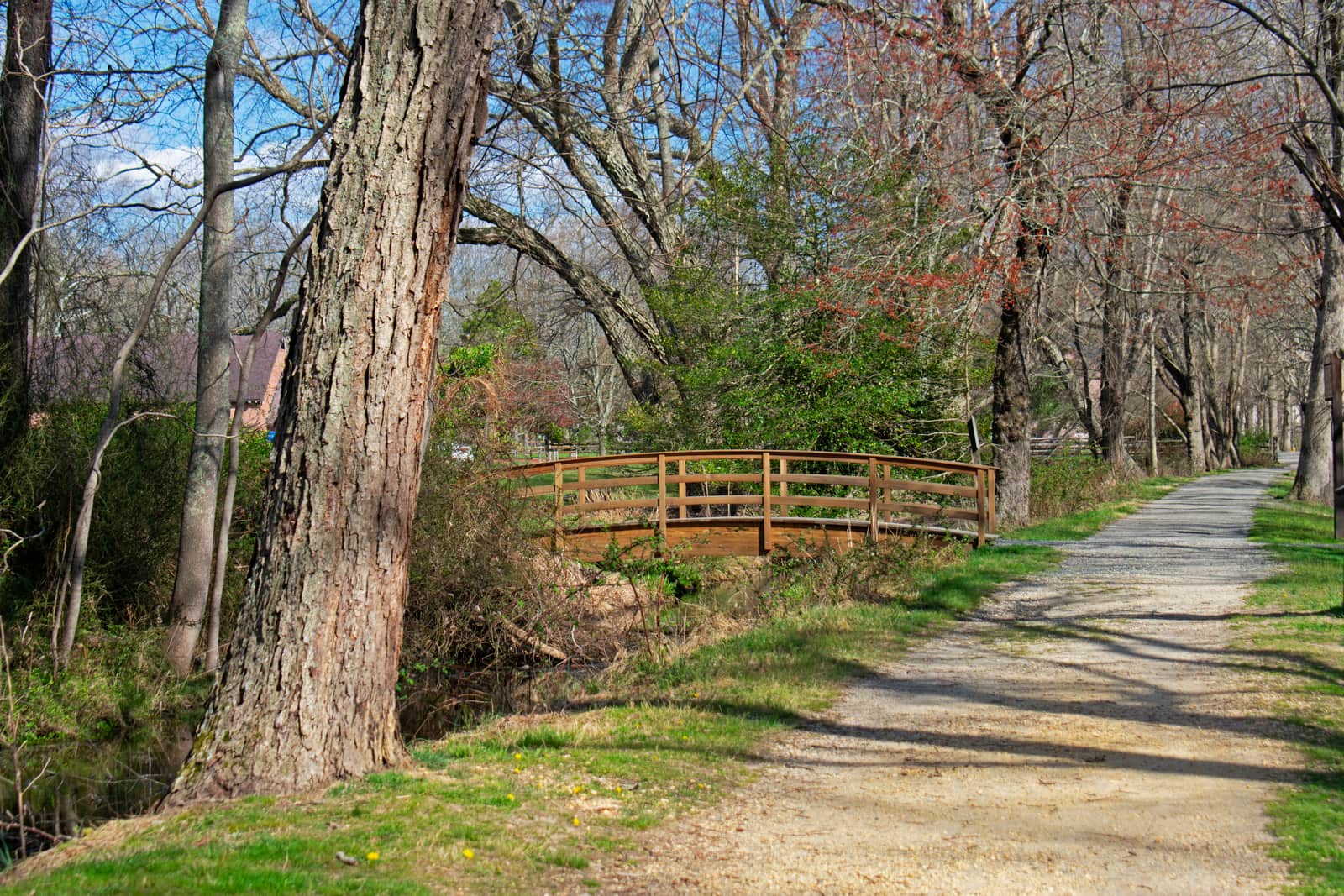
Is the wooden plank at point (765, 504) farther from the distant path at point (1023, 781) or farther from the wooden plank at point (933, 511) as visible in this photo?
the distant path at point (1023, 781)

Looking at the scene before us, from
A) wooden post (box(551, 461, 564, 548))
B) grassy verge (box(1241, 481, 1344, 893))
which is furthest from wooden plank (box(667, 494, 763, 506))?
grassy verge (box(1241, 481, 1344, 893))

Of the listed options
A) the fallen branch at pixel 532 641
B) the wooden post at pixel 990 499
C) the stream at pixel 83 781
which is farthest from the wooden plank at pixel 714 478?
the stream at pixel 83 781

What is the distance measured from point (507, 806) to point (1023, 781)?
8.53 feet

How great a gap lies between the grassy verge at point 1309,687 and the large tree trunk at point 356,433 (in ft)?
13.9

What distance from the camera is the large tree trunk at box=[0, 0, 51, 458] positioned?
10.8 m

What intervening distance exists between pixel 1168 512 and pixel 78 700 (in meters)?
18.6

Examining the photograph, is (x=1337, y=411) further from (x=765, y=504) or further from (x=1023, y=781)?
(x=765, y=504)

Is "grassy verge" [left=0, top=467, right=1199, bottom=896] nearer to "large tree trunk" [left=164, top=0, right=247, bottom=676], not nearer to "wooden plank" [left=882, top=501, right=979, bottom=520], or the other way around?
"large tree trunk" [left=164, top=0, right=247, bottom=676]

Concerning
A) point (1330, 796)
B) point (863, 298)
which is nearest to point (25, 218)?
point (863, 298)

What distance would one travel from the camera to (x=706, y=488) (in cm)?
2014

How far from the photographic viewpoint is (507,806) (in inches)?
197

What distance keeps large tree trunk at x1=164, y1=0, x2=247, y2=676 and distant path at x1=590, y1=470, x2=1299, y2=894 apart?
271 inches

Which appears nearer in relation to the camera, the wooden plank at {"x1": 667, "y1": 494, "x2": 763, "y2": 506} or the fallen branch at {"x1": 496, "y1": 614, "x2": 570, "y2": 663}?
the fallen branch at {"x1": 496, "y1": 614, "x2": 570, "y2": 663}

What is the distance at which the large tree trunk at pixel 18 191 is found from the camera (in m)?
10.8
